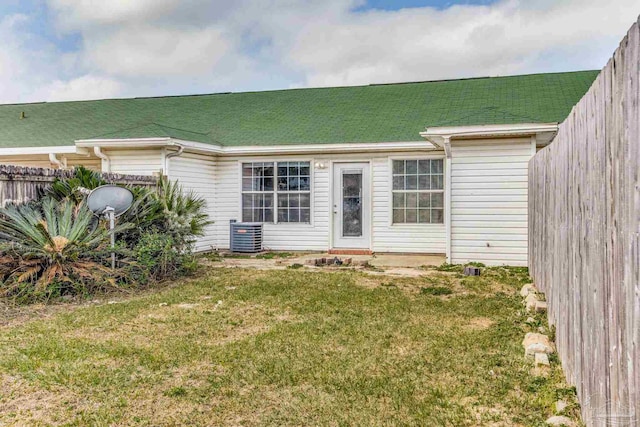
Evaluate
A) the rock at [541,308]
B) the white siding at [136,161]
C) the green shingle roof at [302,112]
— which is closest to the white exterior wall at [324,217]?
the green shingle roof at [302,112]

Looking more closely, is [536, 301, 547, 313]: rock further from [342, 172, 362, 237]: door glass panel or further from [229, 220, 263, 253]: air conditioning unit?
[229, 220, 263, 253]: air conditioning unit

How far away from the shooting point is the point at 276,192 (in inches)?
468

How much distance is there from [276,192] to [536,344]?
8.42 m

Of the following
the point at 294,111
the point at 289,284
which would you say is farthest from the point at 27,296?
the point at 294,111

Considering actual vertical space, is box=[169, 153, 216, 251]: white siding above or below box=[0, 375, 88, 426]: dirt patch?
above

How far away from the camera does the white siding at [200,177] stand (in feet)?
35.7

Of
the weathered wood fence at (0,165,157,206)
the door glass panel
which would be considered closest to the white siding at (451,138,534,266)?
the door glass panel

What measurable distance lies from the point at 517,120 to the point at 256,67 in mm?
13454

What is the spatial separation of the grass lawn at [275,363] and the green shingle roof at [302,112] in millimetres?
5643

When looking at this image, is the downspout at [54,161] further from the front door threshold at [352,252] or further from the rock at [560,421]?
the rock at [560,421]

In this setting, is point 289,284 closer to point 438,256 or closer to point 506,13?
point 438,256

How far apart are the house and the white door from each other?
0.9 inches

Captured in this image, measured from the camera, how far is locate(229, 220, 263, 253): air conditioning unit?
1145 cm

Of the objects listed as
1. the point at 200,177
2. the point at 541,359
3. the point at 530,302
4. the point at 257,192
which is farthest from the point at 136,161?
the point at 541,359
